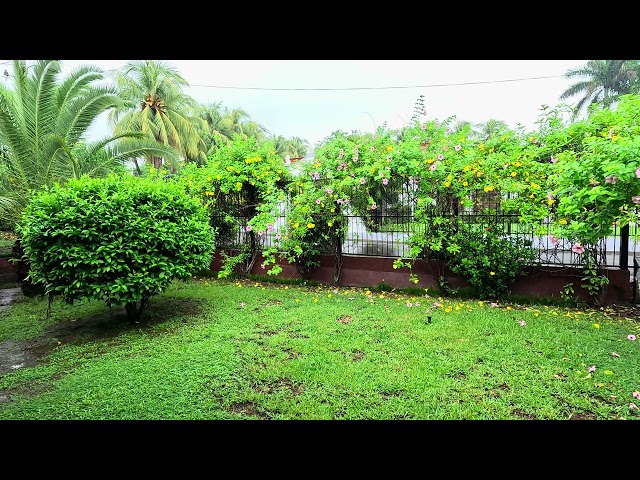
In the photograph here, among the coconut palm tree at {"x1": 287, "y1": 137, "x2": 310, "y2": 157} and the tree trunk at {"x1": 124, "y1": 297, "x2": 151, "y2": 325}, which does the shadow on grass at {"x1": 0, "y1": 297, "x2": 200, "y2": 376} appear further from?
the coconut palm tree at {"x1": 287, "y1": 137, "x2": 310, "y2": 157}

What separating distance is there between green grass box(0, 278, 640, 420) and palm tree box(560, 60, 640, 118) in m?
26.7

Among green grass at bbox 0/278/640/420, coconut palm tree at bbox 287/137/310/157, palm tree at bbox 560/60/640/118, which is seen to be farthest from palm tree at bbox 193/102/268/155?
green grass at bbox 0/278/640/420

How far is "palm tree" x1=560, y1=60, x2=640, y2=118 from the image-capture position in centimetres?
2480

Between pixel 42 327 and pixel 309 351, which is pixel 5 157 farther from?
pixel 309 351

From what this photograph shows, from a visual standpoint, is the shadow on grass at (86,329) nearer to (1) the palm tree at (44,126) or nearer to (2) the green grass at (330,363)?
(2) the green grass at (330,363)

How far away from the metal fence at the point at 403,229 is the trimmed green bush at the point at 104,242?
2165 millimetres

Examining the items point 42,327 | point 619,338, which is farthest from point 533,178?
point 42,327

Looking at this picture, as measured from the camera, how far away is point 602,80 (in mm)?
26422

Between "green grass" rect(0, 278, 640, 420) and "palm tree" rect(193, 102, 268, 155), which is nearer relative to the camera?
"green grass" rect(0, 278, 640, 420)

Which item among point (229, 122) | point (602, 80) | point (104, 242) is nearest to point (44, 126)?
point (104, 242)

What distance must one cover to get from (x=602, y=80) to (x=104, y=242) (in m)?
32.5

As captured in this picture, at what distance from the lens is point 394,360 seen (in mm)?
3287

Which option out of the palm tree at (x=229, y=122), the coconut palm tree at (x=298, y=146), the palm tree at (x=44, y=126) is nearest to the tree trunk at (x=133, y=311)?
the palm tree at (x=44, y=126)
